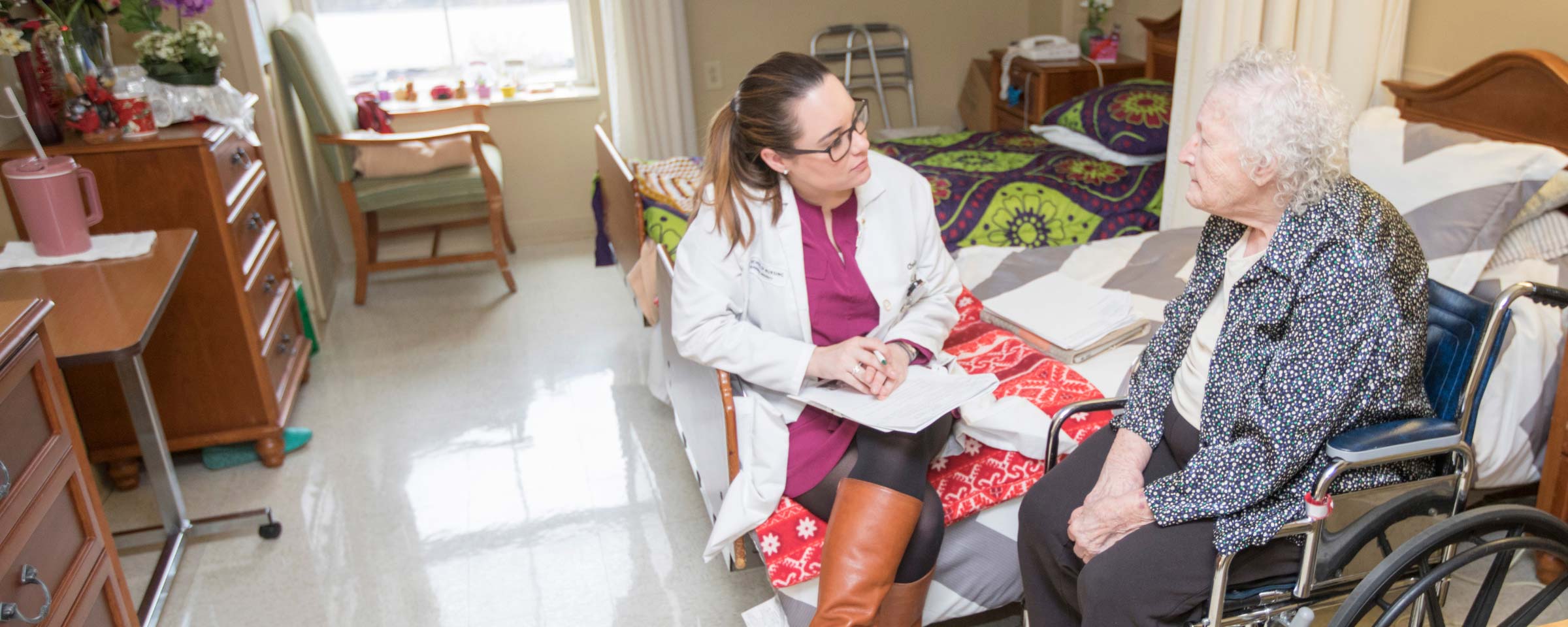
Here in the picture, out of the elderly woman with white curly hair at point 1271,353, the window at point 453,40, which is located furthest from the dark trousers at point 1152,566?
the window at point 453,40

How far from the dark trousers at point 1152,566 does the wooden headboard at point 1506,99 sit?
1.39 meters

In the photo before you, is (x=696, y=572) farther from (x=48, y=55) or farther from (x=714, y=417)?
(x=48, y=55)

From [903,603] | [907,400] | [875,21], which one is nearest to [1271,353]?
[907,400]

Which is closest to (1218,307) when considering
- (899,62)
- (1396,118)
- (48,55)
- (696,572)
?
(696,572)

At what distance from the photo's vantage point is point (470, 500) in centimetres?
260

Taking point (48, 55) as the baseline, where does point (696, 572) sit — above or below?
below

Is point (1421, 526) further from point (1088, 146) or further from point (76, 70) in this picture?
point (76, 70)

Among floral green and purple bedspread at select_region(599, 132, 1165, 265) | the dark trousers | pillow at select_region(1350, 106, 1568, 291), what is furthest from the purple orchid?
pillow at select_region(1350, 106, 1568, 291)

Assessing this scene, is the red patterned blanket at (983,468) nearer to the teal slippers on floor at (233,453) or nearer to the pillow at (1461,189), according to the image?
the pillow at (1461,189)

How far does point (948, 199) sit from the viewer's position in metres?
3.27

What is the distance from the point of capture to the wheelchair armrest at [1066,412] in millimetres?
1696

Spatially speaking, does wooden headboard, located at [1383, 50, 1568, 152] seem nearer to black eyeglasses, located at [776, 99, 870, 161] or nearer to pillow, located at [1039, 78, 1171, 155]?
pillow, located at [1039, 78, 1171, 155]

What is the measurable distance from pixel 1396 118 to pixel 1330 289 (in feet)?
5.00

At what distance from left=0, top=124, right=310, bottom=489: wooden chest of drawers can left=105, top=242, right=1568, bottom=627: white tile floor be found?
13 centimetres
